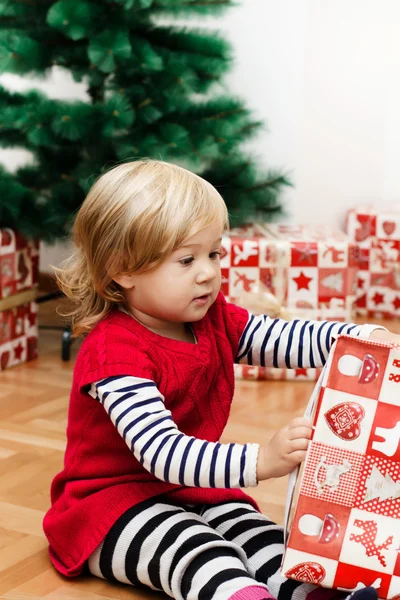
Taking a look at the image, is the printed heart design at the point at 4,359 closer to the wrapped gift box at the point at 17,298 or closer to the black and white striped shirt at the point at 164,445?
the wrapped gift box at the point at 17,298

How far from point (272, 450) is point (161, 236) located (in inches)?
10.1

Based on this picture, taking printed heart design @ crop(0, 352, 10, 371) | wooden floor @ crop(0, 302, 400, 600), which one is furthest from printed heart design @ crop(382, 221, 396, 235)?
printed heart design @ crop(0, 352, 10, 371)

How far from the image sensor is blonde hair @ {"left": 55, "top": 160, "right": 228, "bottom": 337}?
94 centimetres

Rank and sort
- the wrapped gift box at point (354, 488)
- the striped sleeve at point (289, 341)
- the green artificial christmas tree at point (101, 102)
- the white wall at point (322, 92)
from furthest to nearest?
the white wall at point (322, 92)
the green artificial christmas tree at point (101, 102)
the striped sleeve at point (289, 341)
the wrapped gift box at point (354, 488)

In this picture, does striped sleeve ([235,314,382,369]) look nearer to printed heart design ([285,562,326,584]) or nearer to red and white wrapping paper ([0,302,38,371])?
printed heart design ([285,562,326,584])

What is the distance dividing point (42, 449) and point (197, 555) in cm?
58

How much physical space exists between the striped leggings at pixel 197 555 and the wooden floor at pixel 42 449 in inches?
2.0

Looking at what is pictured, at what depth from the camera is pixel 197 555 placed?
89 cm

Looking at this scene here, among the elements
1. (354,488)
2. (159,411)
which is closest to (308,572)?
(354,488)

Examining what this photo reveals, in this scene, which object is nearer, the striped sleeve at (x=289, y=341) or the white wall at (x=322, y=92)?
the striped sleeve at (x=289, y=341)

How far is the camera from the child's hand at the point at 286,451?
83cm

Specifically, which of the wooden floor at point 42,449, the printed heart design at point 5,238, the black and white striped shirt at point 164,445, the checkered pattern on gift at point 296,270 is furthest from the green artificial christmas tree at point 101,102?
the black and white striped shirt at point 164,445

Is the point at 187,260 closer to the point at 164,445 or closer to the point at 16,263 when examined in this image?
the point at 164,445

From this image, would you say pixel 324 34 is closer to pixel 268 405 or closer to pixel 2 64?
pixel 2 64
